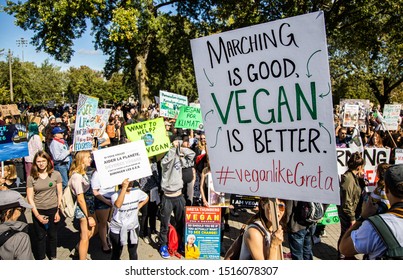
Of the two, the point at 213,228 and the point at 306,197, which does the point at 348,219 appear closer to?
the point at 213,228

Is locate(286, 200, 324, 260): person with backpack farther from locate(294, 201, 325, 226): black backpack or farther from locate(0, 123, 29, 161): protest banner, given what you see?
locate(0, 123, 29, 161): protest banner

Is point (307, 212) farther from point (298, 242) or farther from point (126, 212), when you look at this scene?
point (126, 212)

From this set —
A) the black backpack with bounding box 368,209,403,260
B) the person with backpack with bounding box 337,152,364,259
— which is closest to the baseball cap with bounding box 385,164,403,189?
the black backpack with bounding box 368,209,403,260

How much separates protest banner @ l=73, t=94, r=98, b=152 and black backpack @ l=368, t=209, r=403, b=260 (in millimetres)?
6650

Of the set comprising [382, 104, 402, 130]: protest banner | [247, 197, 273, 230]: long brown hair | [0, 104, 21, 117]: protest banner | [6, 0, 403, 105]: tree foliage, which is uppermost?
[6, 0, 403, 105]: tree foliage

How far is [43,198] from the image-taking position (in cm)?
492

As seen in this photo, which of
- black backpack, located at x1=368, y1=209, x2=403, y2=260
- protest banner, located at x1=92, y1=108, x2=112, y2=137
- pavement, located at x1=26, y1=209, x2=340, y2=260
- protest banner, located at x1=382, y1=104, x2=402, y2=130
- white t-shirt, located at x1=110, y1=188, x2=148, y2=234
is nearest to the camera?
black backpack, located at x1=368, y1=209, x2=403, y2=260

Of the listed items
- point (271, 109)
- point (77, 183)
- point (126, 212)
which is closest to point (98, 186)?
point (77, 183)

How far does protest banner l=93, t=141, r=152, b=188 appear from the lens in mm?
4297

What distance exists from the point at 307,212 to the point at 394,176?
7.42 feet

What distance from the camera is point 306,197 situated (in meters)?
2.35

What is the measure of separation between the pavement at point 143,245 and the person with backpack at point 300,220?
3.63 feet

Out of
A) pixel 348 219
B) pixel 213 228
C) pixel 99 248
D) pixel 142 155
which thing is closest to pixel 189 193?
pixel 213 228
